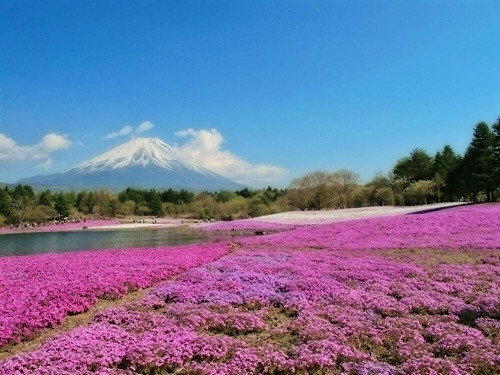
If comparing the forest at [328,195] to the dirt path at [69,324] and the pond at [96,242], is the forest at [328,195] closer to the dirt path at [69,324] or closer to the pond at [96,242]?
the pond at [96,242]

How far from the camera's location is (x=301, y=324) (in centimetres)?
1009

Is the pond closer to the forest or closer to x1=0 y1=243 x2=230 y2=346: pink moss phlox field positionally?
x1=0 y1=243 x2=230 y2=346: pink moss phlox field

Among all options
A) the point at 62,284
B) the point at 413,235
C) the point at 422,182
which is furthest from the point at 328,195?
the point at 62,284

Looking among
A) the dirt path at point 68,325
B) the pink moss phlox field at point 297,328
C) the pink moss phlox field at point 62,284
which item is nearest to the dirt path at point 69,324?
the dirt path at point 68,325

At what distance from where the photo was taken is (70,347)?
329 inches

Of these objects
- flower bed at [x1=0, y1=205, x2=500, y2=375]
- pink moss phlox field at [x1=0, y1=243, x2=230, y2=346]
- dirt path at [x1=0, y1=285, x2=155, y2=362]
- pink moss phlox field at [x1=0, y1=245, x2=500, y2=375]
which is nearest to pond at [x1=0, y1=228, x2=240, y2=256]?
pink moss phlox field at [x1=0, y1=243, x2=230, y2=346]

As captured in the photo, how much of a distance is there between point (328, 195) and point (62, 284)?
305ft

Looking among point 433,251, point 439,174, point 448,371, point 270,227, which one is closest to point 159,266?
point 448,371

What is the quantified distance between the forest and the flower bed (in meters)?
48.2

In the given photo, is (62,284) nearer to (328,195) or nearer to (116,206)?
(328,195)

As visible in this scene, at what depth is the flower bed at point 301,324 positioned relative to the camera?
7719 mm

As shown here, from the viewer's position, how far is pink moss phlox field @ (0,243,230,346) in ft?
33.7

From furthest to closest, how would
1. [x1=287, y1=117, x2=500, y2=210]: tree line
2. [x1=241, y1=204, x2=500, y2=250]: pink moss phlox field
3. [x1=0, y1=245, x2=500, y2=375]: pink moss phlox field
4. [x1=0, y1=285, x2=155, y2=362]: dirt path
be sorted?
1. [x1=287, y1=117, x2=500, y2=210]: tree line
2. [x1=241, y1=204, x2=500, y2=250]: pink moss phlox field
3. [x1=0, y1=285, x2=155, y2=362]: dirt path
4. [x1=0, y1=245, x2=500, y2=375]: pink moss phlox field

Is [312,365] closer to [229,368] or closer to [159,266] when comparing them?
[229,368]
